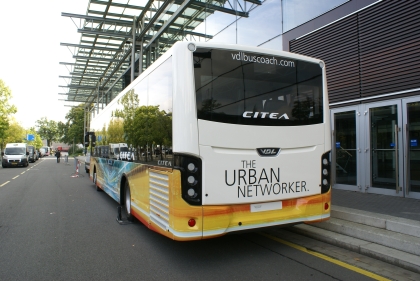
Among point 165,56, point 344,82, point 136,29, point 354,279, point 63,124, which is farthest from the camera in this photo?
point 63,124

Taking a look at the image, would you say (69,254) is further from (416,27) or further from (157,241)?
(416,27)

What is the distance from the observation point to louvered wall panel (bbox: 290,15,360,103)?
880 cm

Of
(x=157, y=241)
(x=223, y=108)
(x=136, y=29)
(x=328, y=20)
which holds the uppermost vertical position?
(x=136, y=29)

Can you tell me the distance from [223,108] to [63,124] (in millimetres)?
95926

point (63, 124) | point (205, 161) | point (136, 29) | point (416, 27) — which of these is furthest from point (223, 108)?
point (63, 124)

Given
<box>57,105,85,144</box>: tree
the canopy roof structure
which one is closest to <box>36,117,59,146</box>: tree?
<box>57,105,85,144</box>: tree

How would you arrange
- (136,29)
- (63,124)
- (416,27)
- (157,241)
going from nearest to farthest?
(157,241) < (416,27) < (136,29) < (63,124)

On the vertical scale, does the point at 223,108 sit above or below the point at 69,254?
above

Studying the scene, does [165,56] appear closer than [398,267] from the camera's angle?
No

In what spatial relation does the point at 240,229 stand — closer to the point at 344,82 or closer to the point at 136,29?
the point at 344,82

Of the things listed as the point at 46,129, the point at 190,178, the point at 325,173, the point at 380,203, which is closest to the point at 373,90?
the point at 380,203

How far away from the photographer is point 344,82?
9.09 metres

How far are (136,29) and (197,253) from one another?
1651 cm

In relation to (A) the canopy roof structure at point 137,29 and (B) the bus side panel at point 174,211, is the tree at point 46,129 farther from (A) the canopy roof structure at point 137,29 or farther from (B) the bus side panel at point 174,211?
(B) the bus side panel at point 174,211
